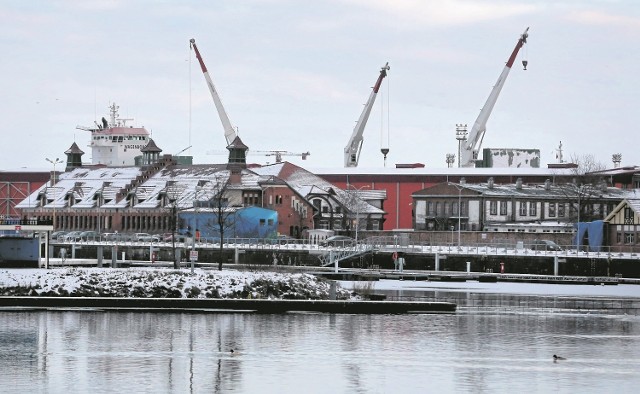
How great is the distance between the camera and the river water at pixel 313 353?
118 feet

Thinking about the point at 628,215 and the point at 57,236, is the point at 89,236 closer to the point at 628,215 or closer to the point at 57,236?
the point at 57,236

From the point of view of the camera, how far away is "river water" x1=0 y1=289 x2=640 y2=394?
35.9 meters

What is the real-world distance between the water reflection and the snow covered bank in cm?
346

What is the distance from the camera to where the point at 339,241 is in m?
136

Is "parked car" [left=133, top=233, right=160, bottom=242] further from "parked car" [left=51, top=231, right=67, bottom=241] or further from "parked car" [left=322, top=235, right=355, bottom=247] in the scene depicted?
"parked car" [left=322, top=235, right=355, bottom=247]

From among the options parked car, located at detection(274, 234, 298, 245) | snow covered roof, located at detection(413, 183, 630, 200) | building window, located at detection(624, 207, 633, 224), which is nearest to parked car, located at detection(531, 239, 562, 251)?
building window, located at detection(624, 207, 633, 224)

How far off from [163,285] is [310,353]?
18.8 meters

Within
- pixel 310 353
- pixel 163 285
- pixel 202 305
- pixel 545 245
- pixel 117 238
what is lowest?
pixel 310 353

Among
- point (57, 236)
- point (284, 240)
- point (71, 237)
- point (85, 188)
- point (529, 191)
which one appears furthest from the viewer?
point (85, 188)

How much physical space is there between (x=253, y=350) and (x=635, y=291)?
4854 centimetres

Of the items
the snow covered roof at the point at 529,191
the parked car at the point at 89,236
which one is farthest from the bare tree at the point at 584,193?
the parked car at the point at 89,236

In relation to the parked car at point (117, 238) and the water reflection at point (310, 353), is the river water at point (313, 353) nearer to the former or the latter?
the water reflection at point (310, 353)

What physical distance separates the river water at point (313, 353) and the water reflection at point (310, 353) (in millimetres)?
36

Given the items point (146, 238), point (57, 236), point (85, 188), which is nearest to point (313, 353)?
point (146, 238)
